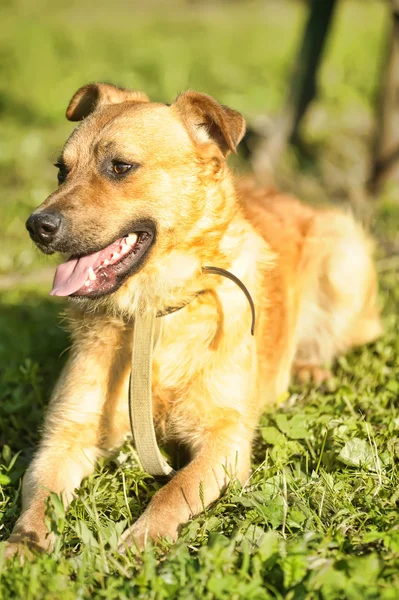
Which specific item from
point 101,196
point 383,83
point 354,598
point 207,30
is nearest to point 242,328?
point 101,196

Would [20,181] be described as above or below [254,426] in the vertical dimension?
above

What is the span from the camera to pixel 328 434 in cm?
352

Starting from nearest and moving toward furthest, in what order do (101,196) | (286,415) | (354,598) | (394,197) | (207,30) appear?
(354,598) → (101,196) → (286,415) → (394,197) → (207,30)

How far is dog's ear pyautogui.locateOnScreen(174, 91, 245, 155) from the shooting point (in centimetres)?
349

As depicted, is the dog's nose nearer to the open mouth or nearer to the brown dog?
the brown dog

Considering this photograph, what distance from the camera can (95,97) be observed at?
4211 millimetres

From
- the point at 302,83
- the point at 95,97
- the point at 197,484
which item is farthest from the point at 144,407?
the point at 302,83

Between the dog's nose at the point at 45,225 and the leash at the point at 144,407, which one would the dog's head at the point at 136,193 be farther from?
the leash at the point at 144,407

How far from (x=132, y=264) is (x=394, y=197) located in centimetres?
461

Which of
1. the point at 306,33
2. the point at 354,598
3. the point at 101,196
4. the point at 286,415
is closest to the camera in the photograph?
the point at 354,598

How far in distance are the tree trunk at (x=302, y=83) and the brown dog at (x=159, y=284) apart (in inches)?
170

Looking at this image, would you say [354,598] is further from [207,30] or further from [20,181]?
[207,30]

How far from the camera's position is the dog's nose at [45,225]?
10.7 ft

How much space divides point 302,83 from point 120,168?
5.33m
